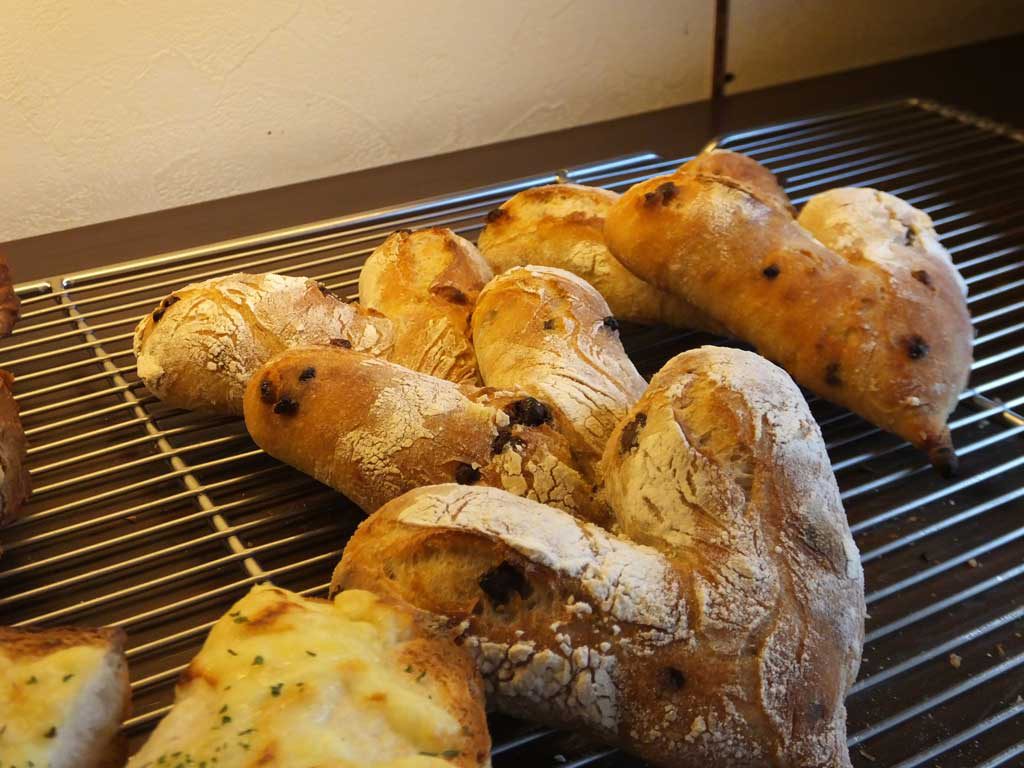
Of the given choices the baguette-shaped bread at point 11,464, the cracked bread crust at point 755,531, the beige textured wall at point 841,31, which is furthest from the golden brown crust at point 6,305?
the beige textured wall at point 841,31

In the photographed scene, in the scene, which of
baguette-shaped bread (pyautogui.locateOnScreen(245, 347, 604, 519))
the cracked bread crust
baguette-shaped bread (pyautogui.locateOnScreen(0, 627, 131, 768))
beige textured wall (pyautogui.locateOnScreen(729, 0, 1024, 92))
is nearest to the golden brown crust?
baguette-shaped bread (pyautogui.locateOnScreen(245, 347, 604, 519))

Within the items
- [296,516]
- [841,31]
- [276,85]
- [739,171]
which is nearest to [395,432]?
[296,516]

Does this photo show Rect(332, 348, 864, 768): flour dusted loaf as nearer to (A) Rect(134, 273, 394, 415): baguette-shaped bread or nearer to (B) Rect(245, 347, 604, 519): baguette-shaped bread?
(B) Rect(245, 347, 604, 519): baguette-shaped bread

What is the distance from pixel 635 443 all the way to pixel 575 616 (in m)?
0.19

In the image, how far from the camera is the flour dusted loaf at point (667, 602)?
77 centimetres

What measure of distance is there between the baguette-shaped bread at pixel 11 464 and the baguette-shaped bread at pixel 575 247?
0.64 meters

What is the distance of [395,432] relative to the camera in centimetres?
98

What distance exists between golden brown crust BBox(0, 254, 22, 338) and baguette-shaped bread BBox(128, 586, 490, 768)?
0.61 m

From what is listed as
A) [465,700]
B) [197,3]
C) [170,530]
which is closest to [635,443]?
[465,700]

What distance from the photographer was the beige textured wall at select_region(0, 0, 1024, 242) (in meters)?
1.71

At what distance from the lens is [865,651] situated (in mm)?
941

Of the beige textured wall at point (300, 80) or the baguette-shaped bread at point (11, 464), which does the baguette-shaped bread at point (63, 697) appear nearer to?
the baguette-shaped bread at point (11, 464)

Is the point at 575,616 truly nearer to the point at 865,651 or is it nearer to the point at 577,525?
the point at 577,525

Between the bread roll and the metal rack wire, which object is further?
the bread roll
